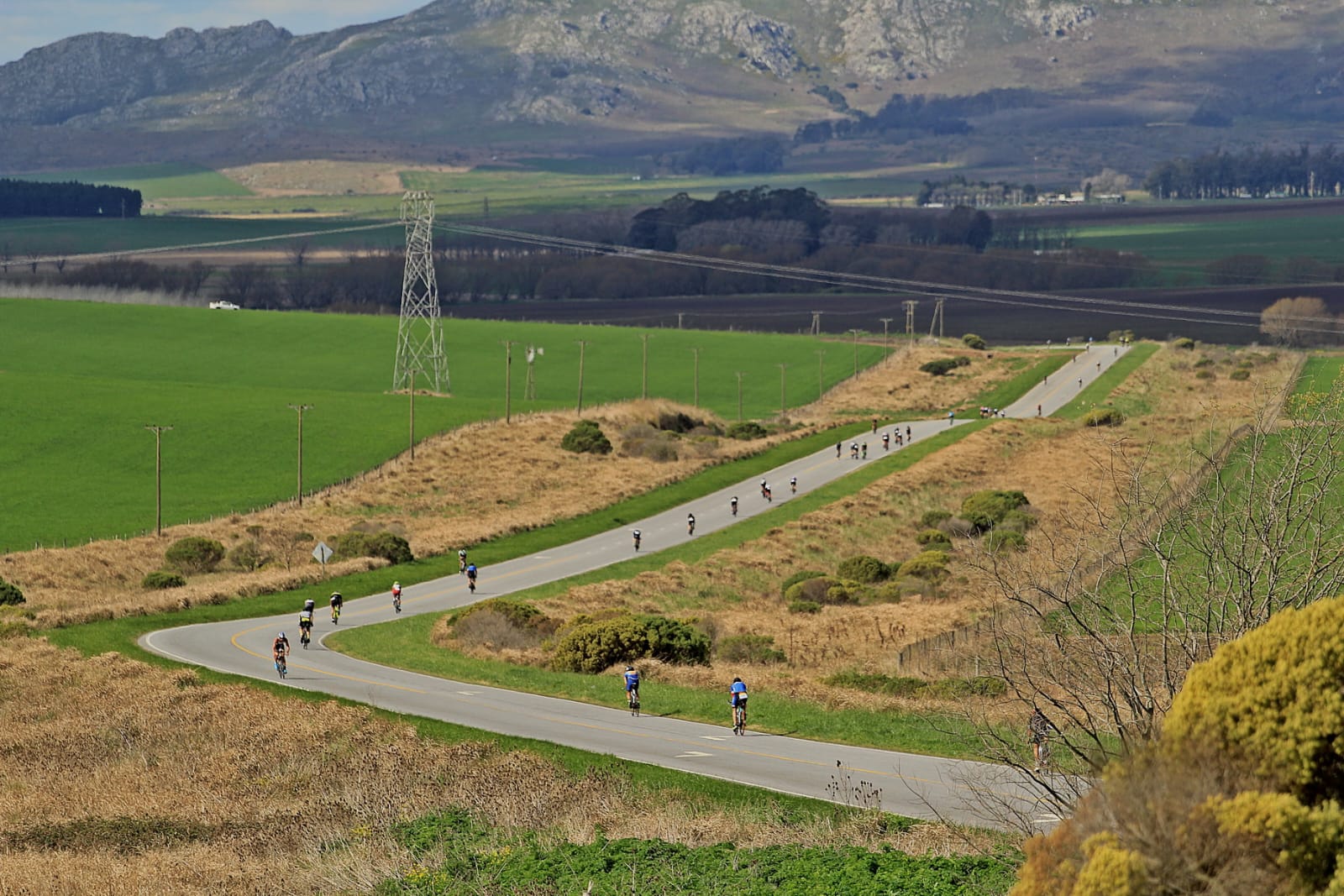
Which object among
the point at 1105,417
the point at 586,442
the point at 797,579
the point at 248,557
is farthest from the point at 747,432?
the point at 248,557

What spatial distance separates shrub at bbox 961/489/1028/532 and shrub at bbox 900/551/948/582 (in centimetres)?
983

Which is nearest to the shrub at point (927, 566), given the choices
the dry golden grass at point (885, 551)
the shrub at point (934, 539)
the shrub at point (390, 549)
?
the dry golden grass at point (885, 551)

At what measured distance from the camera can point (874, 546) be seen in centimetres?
8750

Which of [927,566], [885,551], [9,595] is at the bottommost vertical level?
[885,551]

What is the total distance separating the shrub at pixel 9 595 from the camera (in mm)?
65875

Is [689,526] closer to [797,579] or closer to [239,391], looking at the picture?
[797,579]

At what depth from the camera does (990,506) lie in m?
90.6

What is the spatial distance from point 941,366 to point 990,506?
83805mm

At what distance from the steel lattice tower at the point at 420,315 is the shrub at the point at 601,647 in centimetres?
7028

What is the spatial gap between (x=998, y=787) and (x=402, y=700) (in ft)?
59.9

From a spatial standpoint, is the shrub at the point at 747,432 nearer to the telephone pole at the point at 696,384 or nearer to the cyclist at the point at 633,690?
the telephone pole at the point at 696,384

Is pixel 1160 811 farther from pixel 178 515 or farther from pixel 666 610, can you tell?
pixel 178 515

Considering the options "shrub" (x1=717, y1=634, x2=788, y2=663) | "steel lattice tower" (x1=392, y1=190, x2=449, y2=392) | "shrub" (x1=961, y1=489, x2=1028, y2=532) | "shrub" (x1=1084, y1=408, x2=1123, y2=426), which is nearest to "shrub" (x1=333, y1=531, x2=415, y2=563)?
"shrub" (x1=717, y1=634, x2=788, y2=663)

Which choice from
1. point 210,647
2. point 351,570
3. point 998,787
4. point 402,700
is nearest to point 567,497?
point 351,570
